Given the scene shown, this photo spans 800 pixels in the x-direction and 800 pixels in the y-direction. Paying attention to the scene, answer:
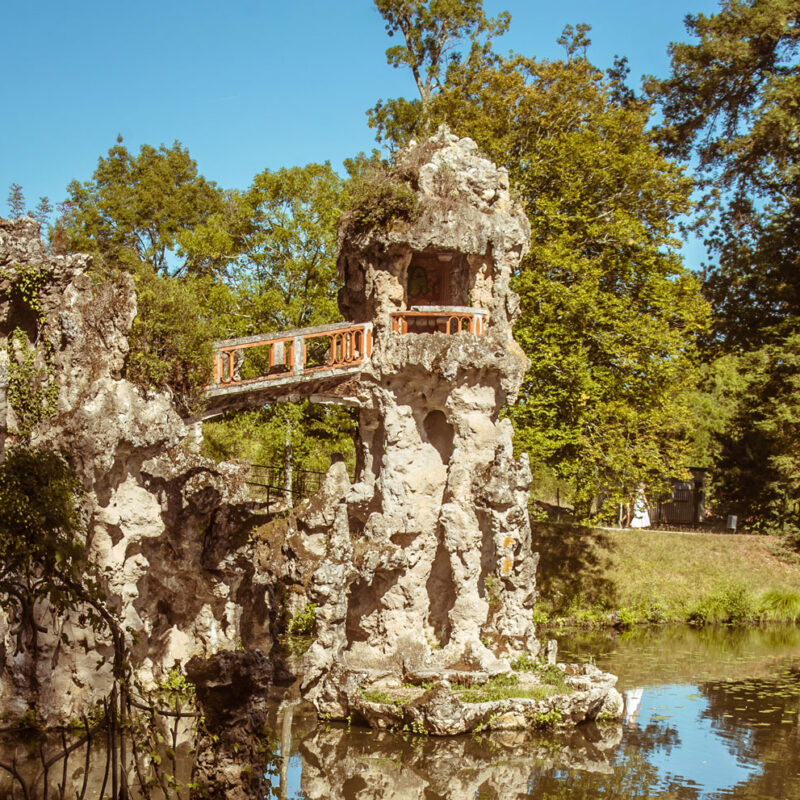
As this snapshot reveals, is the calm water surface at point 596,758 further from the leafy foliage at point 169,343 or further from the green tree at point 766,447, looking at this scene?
the green tree at point 766,447

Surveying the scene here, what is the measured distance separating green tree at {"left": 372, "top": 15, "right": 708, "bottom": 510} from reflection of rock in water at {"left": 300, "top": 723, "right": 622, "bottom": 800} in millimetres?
11283

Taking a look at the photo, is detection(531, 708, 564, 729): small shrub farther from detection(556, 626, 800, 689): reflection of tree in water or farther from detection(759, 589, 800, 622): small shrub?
detection(759, 589, 800, 622): small shrub

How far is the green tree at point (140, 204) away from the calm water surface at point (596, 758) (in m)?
20.7

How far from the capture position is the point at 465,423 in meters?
20.8

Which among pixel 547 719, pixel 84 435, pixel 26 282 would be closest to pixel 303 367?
pixel 84 435

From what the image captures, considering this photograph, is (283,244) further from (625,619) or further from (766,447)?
(766,447)

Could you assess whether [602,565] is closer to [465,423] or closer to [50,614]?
[465,423]

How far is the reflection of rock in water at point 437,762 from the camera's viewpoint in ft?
51.9

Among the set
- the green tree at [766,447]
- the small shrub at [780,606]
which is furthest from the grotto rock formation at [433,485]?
the green tree at [766,447]

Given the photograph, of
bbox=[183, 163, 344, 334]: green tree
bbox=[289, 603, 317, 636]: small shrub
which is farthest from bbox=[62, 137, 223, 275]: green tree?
→ bbox=[289, 603, 317, 636]: small shrub

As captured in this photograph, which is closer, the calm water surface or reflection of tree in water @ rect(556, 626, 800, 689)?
the calm water surface

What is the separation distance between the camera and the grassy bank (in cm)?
3195

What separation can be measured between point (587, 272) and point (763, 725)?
41.6 feet

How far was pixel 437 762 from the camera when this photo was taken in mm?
16828
